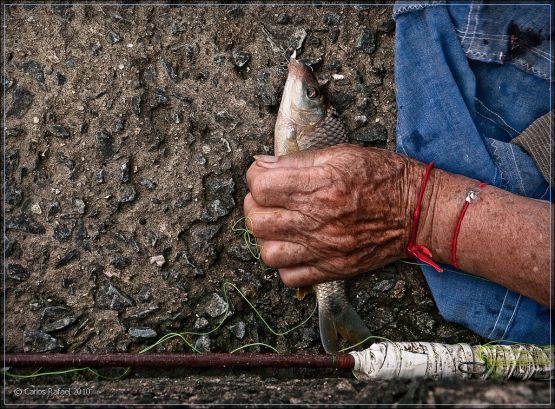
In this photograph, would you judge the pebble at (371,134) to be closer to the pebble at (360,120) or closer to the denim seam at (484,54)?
the pebble at (360,120)

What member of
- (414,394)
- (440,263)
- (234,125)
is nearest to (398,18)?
(234,125)

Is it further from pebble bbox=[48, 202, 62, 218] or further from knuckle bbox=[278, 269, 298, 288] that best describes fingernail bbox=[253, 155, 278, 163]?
pebble bbox=[48, 202, 62, 218]

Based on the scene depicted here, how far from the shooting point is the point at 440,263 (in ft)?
10.0

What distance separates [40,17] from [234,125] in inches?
44.7

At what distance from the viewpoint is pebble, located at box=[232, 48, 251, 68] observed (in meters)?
3.22

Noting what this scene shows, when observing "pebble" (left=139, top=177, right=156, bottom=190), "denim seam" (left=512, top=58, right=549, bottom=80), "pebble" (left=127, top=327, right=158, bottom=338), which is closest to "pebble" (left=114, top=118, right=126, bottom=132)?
"pebble" (left=139, top=177, right=156, bottom=190)

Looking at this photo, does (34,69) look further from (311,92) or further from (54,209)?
(311,92)

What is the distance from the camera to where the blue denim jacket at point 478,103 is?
9.77 feet

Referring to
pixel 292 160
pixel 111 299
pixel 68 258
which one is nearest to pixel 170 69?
pixel 292 160

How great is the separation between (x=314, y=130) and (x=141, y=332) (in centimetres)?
133

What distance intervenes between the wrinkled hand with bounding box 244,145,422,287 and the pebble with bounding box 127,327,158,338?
2.20 ft

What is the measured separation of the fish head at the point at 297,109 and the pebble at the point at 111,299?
1.05 m

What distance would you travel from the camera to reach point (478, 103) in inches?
122

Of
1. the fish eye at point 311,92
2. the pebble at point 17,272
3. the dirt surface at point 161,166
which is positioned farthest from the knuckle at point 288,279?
the pebble at point 17,272
